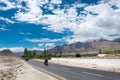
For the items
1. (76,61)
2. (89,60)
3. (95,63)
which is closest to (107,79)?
(95,63)

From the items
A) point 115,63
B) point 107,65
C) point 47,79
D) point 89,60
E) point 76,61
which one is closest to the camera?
point 47,79

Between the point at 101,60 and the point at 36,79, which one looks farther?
the point at 101,60

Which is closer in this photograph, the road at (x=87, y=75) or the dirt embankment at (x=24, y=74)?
the road at (x=87, y=75)

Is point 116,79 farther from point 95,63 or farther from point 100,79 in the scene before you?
point 95,63

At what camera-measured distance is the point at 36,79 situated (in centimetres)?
2241

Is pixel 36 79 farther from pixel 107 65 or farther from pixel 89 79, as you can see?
pixel 107 65

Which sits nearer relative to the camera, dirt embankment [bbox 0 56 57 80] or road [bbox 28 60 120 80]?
road [bbox 28 60 120 80]

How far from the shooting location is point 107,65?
127ft

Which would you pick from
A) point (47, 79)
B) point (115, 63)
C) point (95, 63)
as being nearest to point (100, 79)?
point (47, 79)

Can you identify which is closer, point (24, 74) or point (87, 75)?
point (87, 75)

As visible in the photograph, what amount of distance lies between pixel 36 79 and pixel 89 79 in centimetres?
543

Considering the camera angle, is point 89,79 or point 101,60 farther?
point 101,60

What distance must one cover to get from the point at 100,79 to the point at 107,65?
19077 millimetres

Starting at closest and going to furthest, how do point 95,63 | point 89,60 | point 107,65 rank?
point 107,65 < point 95,63 < point 89,60
